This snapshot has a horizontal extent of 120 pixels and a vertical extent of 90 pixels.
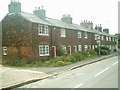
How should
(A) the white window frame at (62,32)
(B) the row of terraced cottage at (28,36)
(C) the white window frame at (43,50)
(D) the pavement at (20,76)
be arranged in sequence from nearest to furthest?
(D) the pavement at (20,76) → (B) the row of terraced cottage at (28,36) → (C) the white window frame at (43,50) → (A) the white window frame at (62,32)

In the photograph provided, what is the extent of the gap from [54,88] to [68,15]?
1496 inches

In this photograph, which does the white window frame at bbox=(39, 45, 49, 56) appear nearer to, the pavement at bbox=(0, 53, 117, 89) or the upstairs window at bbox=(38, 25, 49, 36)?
the upstairs window at bbox=(38, 25, 49, 36)

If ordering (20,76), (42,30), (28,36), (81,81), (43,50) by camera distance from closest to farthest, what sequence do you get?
1. (81,81)
2. (20,76)
3. (28,36)
4. (42,30)
5. (43,50)

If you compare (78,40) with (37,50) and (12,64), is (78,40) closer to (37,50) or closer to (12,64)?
(37,50)

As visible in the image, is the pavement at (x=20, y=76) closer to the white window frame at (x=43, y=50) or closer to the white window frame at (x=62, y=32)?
the white window frame at (x=43, y=50)

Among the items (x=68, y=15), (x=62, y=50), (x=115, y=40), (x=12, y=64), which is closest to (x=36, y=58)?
(x=12, y=64)

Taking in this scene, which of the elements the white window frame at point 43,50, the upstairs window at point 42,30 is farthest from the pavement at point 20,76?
the upstairs window at point 42,30

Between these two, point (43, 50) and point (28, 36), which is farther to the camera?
point (43, 50)

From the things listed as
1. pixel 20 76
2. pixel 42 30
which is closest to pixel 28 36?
pixel 42 30

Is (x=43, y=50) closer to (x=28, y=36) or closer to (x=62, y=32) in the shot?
(x=28, y=36)

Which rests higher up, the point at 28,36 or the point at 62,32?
the point at 62,32

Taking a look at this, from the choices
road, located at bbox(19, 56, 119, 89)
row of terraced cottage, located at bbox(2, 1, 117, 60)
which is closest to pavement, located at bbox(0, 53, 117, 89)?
road, located at bbox(19, 56, 119, 89)

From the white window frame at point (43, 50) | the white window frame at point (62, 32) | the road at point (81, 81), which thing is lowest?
the road at point (81, 81)

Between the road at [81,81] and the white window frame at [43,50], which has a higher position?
the white window frame at [43,50]
